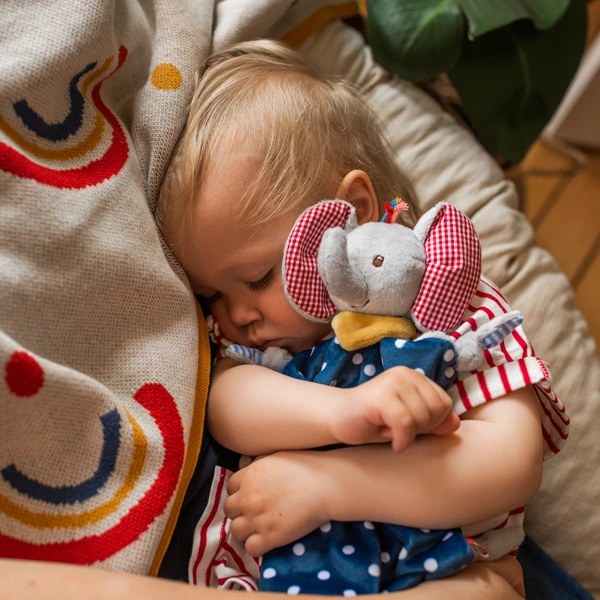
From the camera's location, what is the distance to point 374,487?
2.21 ft

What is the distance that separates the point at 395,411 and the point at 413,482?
13 cm

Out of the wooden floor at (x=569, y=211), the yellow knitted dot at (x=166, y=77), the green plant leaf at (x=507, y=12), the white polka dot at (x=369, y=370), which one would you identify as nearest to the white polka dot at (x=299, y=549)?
the white polka dot at (x=369, y=370)

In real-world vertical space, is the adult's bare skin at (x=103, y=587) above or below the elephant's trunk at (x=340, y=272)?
below

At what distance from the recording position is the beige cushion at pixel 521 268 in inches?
39.0

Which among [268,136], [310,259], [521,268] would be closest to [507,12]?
[521,268]

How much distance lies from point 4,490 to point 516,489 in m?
0.56

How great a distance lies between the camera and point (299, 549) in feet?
2.27

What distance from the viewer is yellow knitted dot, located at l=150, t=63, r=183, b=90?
82cm

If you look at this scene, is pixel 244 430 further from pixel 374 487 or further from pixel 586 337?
pixel 586 337

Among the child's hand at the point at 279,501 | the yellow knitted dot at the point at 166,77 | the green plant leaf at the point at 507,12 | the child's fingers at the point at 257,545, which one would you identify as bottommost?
the child's fingers at the point at 257,545

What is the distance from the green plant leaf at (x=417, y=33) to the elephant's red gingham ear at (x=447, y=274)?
0.57 m

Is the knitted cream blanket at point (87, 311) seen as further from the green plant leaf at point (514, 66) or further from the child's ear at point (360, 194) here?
the green plant leaf at point (514, 66)

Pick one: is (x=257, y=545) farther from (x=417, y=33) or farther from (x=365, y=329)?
(x=417, y=33)

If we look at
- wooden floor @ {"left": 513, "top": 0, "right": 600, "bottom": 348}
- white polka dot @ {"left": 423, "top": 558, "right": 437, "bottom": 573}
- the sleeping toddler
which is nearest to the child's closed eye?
the sleeping toddler
